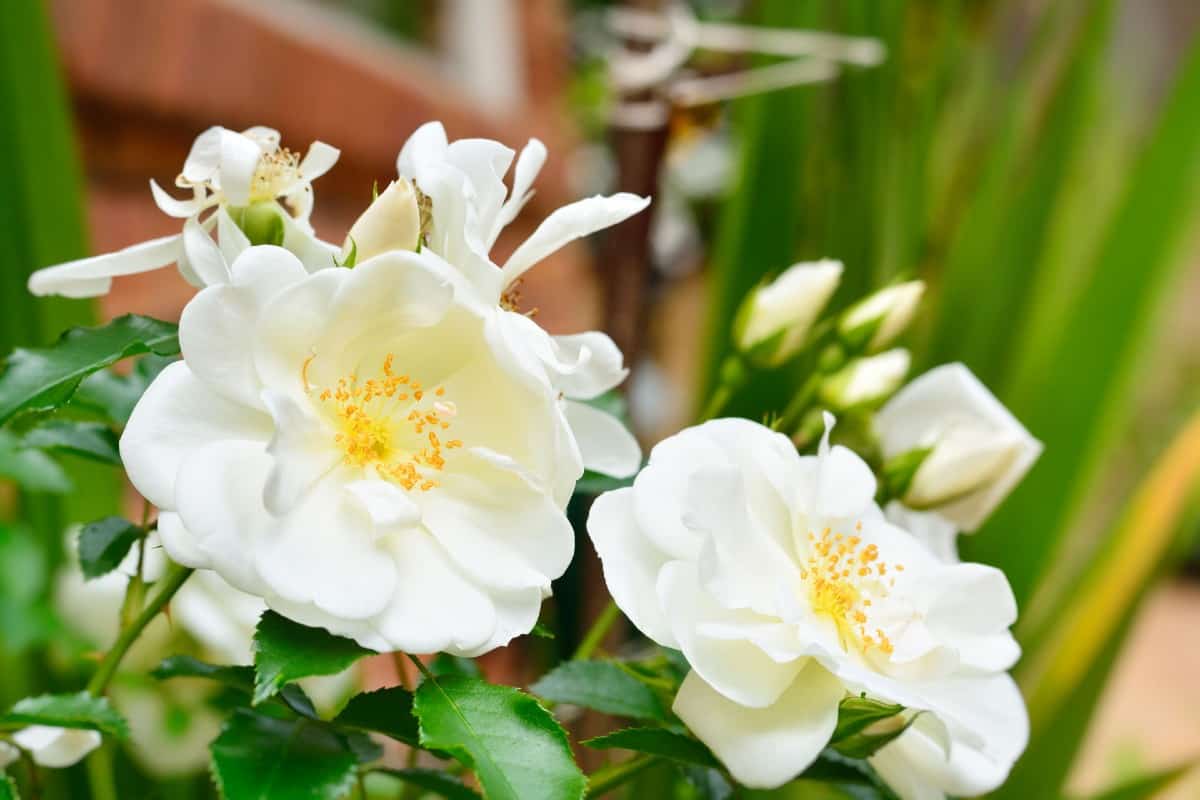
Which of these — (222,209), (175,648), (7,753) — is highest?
(222,209)

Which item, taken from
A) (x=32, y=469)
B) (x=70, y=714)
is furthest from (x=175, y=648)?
(x=70, y=714)

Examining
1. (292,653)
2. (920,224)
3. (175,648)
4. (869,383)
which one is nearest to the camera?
(292,653)

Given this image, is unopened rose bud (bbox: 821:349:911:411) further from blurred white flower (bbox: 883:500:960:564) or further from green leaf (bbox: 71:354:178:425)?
green leaf (bbox: 71:354:178:425)

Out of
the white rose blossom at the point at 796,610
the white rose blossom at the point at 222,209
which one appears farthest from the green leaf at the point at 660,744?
the white rose blossom at the point at 222,209

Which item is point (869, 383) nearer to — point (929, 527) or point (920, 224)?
point (929, 527)

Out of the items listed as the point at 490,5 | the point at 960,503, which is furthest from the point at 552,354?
the point at 490,5

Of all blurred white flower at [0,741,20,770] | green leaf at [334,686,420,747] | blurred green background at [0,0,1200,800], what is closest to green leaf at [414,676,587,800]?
green leaf at [334,686,420,747]

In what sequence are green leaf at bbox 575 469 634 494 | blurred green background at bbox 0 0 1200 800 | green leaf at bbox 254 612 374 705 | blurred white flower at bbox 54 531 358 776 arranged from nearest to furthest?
green leaf at bbox 254 612 374 705 < green leaf at bbox 575 469 634 494 < blurred white flower at bbox 54 531 358 776 < blurred green background at bbox 0 0 1200 800

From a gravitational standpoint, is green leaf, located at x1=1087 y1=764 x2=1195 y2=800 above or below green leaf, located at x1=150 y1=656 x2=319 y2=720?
below
